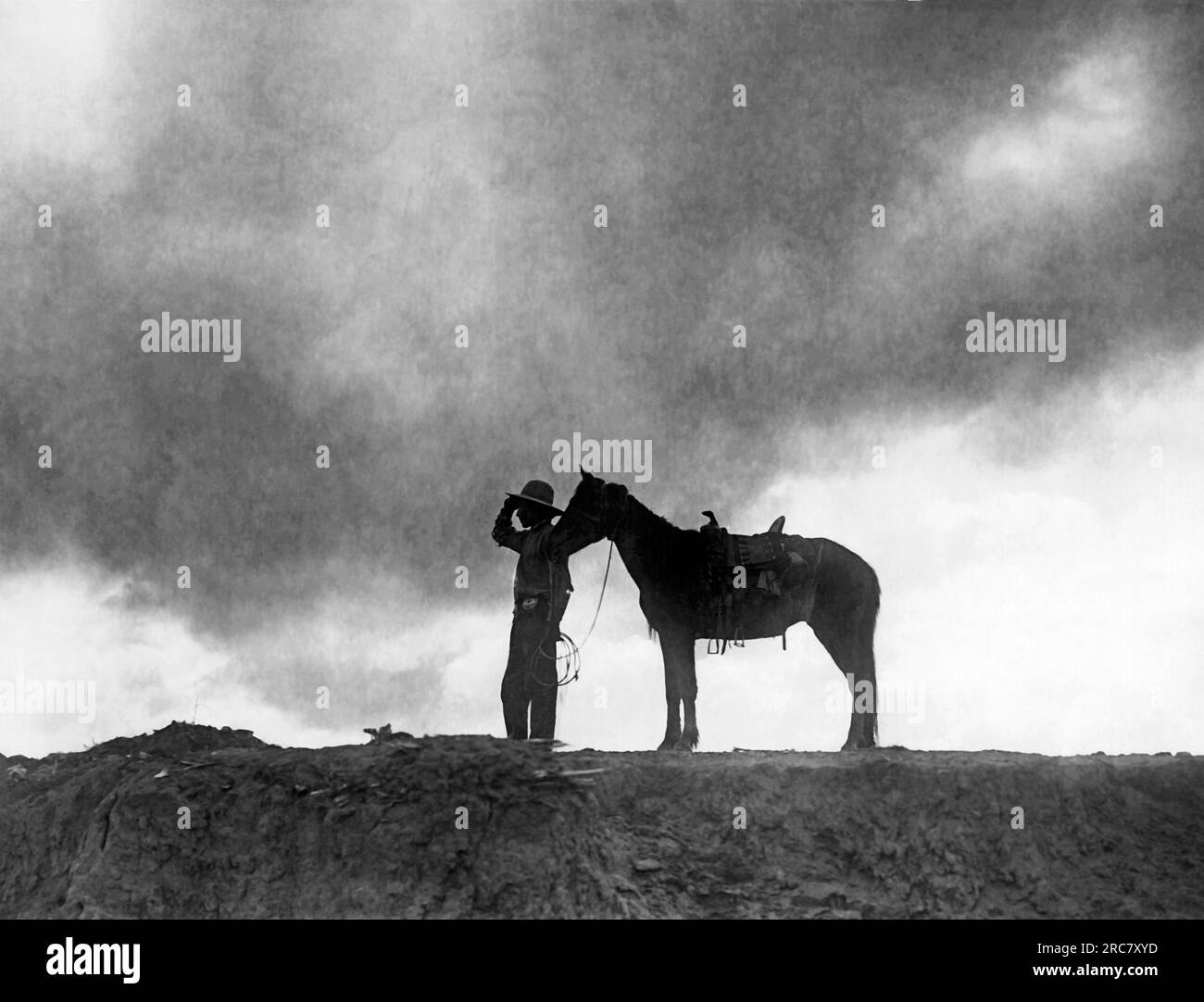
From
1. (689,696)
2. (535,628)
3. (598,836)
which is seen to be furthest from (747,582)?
(598,836)

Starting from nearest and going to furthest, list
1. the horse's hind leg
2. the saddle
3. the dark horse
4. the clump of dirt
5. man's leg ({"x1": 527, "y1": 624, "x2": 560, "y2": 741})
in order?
the clump of dirt < man's leg ({"x1": 527, "y1": 624, "x2": 560, "y2": 741}) < the horse's hind leg < the dark horse < the saddle

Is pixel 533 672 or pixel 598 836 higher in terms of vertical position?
pixel 533 672

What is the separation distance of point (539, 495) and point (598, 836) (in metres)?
4.17

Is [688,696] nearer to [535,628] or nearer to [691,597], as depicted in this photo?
[691,597]

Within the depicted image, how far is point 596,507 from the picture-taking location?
14.2 metres

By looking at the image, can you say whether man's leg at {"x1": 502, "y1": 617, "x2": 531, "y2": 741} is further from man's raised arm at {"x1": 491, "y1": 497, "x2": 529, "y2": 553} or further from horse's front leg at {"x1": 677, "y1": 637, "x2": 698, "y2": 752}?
horse's front leg at {"x1": 677, "y1": 637, "x2": 698, "y2": 752}

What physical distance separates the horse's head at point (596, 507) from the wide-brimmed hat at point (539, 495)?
0.23 meters

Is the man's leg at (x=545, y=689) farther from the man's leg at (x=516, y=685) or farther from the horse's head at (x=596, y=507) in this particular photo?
the horse's head at (x=596, y=507)

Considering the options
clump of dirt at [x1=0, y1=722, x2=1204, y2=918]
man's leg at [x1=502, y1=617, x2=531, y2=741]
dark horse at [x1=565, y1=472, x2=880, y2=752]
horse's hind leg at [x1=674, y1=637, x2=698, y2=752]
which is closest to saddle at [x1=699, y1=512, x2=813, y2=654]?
dark horse at [x1=565, y1=472, x2=880, y2=752]

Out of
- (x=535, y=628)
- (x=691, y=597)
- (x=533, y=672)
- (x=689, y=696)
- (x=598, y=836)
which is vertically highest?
(x=691, y=597)

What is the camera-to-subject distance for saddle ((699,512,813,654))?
15.0 m

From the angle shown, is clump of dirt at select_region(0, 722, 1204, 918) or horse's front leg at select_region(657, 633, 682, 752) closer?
clump of dirt at select_region(0, 722, 1204, 918)

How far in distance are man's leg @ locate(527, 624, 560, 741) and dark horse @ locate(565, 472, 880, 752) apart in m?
1.34

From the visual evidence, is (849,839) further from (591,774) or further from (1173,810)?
(1173,810)
